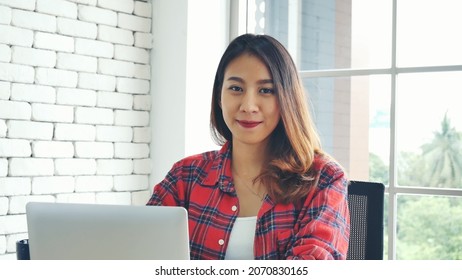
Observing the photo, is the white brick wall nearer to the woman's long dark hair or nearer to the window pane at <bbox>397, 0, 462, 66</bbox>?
the woman's long dark hair

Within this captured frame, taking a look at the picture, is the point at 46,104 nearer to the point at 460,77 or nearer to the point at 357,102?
the point at 357,102

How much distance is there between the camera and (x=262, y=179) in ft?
6.52

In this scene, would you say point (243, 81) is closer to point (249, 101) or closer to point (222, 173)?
point (249, 101)

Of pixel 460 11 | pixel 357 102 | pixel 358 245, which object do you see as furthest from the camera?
pixel 357 102

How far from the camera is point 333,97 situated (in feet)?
9.64

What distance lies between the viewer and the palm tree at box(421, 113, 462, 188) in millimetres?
2586

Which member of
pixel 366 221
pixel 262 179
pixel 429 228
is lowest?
pixel 429 228

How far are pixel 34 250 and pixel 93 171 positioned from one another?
1.48m

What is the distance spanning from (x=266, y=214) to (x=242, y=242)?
102 millimetres

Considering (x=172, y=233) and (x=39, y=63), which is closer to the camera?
(x=172, y=233)

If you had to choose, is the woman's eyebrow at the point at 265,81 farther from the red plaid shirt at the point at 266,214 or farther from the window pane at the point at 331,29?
the window pane at the point at 331,29

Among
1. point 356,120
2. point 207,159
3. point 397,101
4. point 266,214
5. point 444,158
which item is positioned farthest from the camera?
point 356,120

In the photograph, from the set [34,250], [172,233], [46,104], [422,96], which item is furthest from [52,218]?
[422,96]

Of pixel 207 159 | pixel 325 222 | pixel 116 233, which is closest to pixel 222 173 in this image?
pixel 207 159
